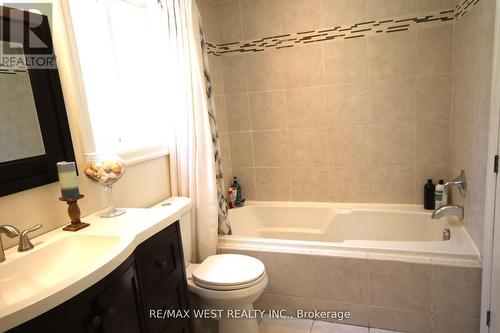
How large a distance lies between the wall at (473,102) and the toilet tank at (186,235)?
61.5 inches

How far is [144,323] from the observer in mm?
1293

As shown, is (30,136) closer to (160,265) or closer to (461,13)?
(160,265)

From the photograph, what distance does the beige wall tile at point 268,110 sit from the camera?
2736 mm

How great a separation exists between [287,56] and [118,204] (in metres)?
1.72

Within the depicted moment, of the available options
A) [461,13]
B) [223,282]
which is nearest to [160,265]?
[223,282]

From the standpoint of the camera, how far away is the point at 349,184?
2676mm

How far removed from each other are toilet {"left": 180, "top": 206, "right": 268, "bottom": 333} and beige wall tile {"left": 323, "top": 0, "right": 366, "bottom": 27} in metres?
1.78

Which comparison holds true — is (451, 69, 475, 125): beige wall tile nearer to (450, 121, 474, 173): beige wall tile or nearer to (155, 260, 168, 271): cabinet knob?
(450, 121, 474, 173): beige wall tile

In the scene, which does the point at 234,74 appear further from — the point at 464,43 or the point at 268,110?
the point at 464,43

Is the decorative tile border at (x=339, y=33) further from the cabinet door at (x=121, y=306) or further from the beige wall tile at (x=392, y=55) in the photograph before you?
the cabinet door at (x=121, y=306)

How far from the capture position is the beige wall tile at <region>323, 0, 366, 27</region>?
7.88ft

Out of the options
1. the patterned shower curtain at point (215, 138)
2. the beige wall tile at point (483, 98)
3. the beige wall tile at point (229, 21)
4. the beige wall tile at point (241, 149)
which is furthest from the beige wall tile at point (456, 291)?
the beige wall tile at point (229, 21)

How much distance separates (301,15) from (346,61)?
496 mm

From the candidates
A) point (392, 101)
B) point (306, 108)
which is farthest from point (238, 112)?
point (392, 101)
